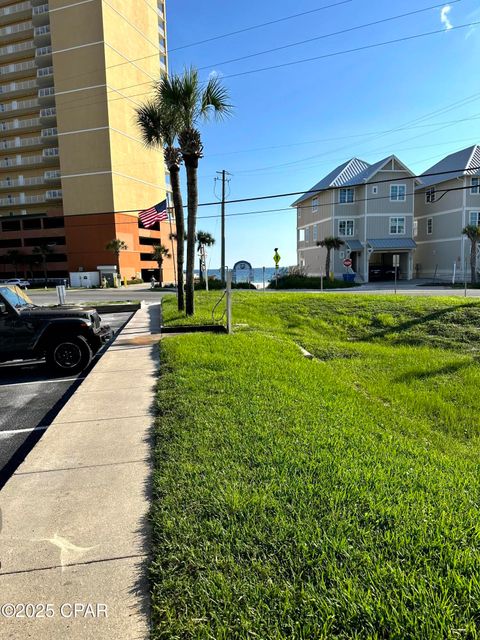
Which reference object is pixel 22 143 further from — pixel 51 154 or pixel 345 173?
pixel 345 173

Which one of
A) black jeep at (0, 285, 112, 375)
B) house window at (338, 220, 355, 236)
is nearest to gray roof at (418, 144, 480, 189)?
house window at (338, 220, 355, 236)

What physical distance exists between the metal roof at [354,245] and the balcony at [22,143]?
1989 inches

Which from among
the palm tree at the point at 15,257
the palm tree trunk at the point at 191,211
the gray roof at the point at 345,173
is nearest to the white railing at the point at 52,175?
the palm tree at the point at 15,257

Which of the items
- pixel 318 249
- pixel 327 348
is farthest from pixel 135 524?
pixel 318 249

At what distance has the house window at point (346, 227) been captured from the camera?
43.6m

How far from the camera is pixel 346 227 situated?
43.7 m

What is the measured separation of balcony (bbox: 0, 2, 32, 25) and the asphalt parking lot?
250ft

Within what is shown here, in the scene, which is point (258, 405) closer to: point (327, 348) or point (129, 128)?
point (327, 348)

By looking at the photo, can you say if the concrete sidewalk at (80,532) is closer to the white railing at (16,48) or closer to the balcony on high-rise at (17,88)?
the balcony on high-rise at (17,88)

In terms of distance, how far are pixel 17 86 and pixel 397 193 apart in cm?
6076

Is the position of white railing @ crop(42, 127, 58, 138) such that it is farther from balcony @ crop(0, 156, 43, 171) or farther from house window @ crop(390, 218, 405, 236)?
house window @ crop(390, 218, 405, 236)

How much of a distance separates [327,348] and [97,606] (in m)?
8.33

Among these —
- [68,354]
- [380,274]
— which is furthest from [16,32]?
[68,354]

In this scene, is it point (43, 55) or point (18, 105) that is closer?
point (43, 55)
